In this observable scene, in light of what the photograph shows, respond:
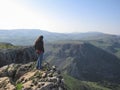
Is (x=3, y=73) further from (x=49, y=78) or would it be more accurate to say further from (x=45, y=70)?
(x=49, y=78)

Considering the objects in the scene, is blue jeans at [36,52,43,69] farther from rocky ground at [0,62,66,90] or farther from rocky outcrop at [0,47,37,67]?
rocky outcrop at [0,47,37,67]

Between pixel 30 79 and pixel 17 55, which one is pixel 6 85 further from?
pixel 17 55

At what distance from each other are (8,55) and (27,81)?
5589 centimetres

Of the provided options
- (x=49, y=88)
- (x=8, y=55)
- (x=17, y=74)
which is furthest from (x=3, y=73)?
(x=8, y=55)

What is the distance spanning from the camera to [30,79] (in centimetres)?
3067

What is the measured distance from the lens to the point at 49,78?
29.2m

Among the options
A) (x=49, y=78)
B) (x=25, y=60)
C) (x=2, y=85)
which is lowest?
(x=25, y=60)

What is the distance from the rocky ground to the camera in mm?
28062

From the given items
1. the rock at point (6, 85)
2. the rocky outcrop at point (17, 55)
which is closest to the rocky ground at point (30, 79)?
the rock at point (6, 85)

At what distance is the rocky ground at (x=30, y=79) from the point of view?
28.1 m

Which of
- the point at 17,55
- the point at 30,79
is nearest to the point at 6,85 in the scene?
the point at 30,79

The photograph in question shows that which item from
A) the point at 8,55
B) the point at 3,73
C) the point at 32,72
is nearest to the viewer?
the point at 32,72

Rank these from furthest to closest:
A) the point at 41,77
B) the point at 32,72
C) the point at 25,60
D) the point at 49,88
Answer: the point at 25,60 → the point at 32,72 → the point at 41,77 → the point at 49,88

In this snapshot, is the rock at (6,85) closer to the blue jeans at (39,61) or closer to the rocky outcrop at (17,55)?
the blue jeans at (39,61)
